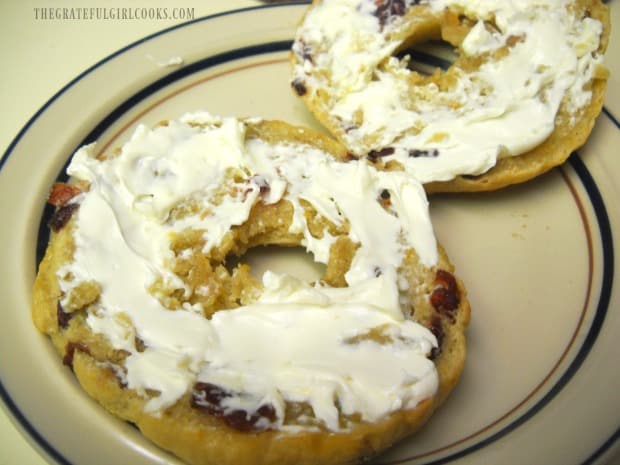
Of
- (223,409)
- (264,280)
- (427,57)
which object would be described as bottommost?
(223,409)

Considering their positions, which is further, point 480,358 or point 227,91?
point 227,91

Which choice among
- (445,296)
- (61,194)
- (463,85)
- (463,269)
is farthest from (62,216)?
(463,85)

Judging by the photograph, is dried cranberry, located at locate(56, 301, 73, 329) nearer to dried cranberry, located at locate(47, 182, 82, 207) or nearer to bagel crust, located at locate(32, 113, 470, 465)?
bagel crust, located at locate(32, 113, 470, 465)

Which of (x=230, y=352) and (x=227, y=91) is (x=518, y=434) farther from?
(x=227, y=91)

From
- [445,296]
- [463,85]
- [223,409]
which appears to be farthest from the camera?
[463,85]

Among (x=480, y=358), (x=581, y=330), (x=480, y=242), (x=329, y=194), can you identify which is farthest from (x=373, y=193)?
(x=581, y=330)

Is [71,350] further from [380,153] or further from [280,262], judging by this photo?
[380,153]
